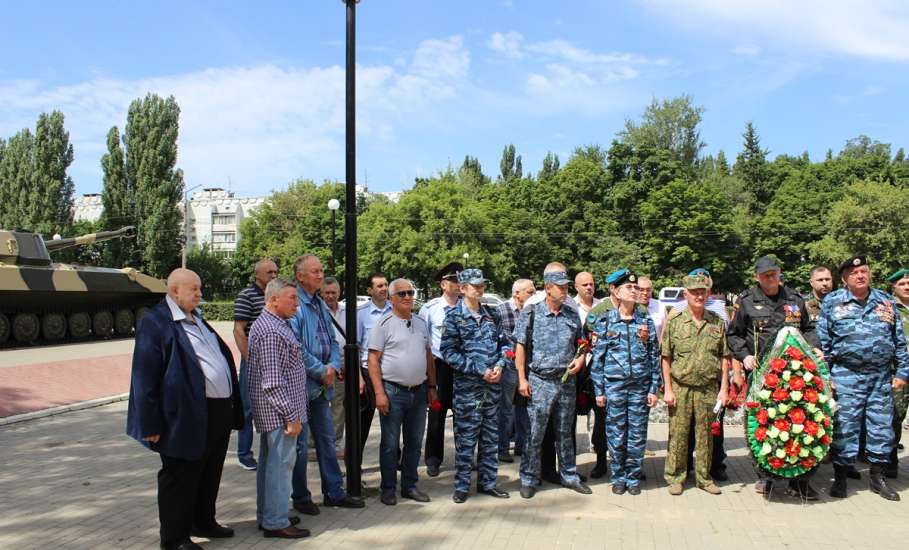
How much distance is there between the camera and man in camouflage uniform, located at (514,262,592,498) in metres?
5.85

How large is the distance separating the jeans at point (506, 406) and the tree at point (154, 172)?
40982 mm

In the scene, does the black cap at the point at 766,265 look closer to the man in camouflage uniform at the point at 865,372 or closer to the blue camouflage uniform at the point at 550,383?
the man in camouflage uniform at the point at 865,372

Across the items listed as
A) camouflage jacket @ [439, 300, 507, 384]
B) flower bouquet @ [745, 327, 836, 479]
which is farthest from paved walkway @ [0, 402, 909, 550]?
camouflage jacket @ [439, 300, 507, 384]

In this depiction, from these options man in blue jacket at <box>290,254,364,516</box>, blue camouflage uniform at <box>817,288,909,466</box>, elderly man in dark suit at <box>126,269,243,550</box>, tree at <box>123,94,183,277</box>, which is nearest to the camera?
elderly man in dark suit at <box>126,269,243,550</box>

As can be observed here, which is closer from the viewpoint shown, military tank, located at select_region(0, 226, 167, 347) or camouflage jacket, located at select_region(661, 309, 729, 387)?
camouflage jacket, located at select_region(661, 309, 729, 387)

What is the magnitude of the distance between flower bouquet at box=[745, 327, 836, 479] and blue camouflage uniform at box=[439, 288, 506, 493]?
6.97 feet

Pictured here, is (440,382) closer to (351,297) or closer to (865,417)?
(351,297)

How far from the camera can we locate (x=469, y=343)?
18.7 ft

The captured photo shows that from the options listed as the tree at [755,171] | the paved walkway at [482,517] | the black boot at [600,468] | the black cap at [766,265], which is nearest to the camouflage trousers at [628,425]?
the paved walkway at [482,517]

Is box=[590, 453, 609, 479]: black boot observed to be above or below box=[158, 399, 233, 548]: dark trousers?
A: below

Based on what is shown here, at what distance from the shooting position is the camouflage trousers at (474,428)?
18.7ft

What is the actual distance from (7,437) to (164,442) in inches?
205

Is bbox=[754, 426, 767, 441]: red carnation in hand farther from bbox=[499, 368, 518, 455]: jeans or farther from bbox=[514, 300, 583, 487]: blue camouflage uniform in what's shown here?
bbox=[499, 368, 518, 455]: jeans

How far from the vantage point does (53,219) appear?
45406 mm
